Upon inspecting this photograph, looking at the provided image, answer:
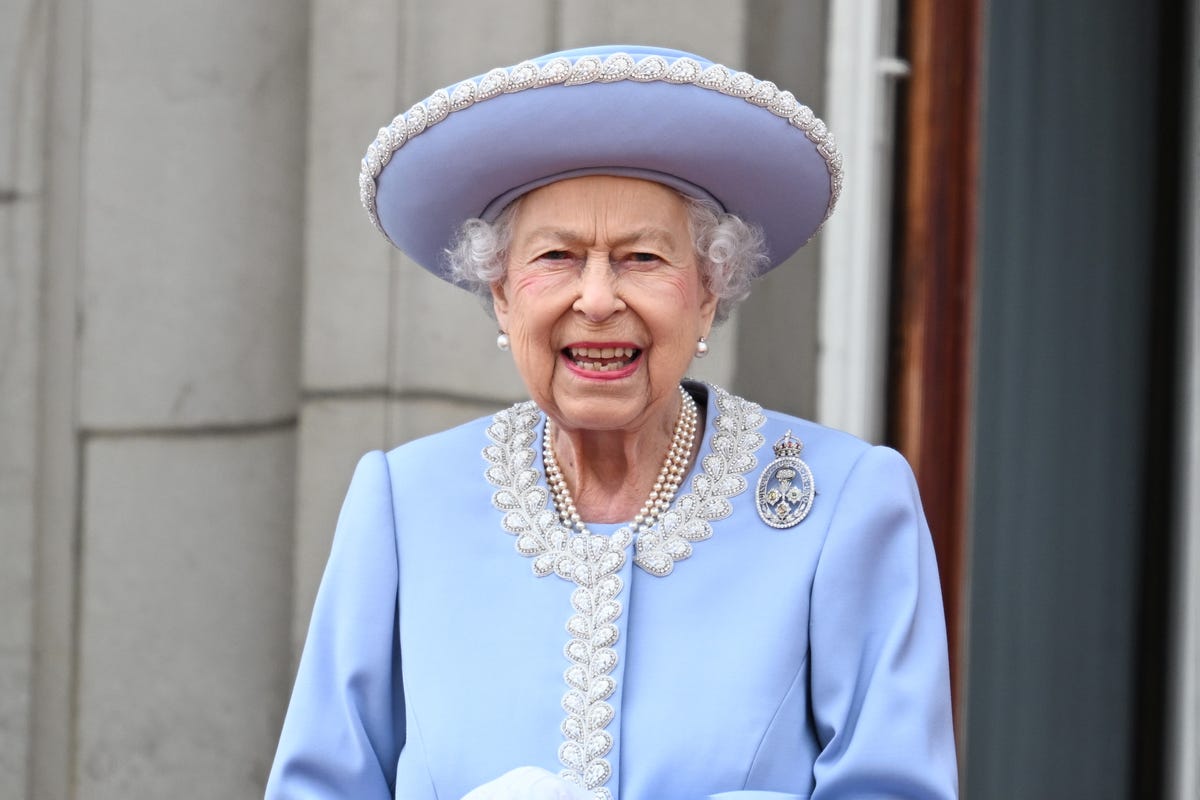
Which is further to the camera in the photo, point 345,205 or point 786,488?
point 345,205

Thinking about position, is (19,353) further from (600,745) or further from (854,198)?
(600,745)

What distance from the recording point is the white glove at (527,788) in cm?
208

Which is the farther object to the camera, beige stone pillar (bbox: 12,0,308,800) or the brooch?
beige stone pillar (bbox: 12,0,308,800)

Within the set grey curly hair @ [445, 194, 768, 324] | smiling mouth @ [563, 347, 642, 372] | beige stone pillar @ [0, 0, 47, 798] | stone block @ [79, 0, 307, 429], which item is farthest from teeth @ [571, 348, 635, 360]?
beige stone pillar @ [0, 0, 47, 798]

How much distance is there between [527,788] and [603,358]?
2.00 ft

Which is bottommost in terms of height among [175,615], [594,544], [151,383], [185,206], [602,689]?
[175,615]

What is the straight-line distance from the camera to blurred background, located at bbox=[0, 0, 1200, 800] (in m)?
4.00

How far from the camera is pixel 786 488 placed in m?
2.43

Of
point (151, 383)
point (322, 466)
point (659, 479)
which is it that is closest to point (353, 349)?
point (322, 466)

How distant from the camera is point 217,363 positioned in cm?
409

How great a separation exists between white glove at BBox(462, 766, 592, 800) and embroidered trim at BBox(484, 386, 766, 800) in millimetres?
129

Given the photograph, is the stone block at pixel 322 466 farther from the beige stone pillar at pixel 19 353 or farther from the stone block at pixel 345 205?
the beige stone pillar at pixel 19 353

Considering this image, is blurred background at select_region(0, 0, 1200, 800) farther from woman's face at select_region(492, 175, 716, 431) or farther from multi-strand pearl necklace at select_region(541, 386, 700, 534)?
woman's face at select_region(492, 175, 716, 431)

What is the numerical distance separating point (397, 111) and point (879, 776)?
2.39m
